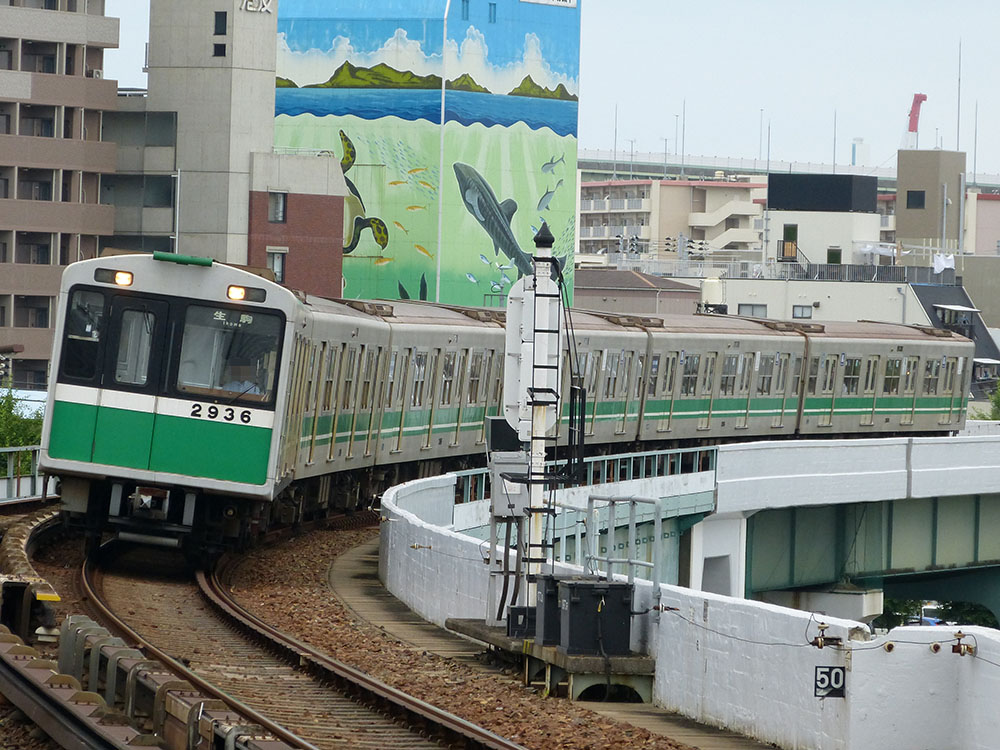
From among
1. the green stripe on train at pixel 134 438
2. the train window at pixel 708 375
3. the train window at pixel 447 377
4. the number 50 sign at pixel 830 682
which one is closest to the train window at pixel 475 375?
the train window at pixel 447 377

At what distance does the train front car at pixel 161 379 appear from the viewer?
17.2 metres

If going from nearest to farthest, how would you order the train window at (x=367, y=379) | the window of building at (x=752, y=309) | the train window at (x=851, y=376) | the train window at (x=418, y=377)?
the train window at (x=367, y=379), the train window at (x=418, y=377), the train window at (x=851, y=376), the window of building at (x=752, y=309)

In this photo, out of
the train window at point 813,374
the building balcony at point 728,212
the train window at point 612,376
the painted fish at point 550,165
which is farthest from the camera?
the building balcony at point 728,212

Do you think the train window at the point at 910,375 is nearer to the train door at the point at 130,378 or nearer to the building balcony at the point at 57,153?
the train door at the point at 130,378

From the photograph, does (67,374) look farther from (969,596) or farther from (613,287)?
(613,287)

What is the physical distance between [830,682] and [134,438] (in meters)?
8.61

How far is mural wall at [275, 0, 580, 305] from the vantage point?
282 ft

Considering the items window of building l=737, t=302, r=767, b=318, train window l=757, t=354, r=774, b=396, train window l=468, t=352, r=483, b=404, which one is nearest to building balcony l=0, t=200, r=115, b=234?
window of building l=737, t=302, r=767, b=318

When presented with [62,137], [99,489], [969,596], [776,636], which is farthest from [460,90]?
[776,636]

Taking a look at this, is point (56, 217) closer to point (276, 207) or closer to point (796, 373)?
point (276, 207)

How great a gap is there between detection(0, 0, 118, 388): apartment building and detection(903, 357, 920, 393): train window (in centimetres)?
2993

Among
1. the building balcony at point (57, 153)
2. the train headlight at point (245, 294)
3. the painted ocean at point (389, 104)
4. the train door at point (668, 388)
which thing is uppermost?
the painted ocean at point (389, 104)

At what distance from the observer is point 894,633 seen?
404 inches

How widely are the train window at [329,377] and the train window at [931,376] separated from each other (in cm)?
2441
